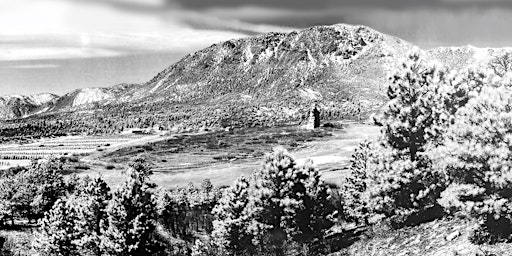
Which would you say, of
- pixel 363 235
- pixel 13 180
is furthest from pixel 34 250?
pixel 363 235

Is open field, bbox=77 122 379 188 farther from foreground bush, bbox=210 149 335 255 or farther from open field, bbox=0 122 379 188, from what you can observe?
foreground bush, bbox=210 149 335 255

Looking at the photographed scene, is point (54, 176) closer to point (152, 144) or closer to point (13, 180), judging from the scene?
point (13, 180)

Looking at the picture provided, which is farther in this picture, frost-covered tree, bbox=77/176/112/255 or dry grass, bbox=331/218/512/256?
frost-covered tree, bbox=77/176/112/255

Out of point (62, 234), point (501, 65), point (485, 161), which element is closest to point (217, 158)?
point (62, 234)

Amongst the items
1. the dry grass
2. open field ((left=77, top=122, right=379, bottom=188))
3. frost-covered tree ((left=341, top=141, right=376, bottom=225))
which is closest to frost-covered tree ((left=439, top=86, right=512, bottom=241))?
the dry grass

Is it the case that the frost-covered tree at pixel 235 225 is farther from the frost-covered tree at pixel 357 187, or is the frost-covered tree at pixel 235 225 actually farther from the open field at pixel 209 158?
the open field at pixel 209 158

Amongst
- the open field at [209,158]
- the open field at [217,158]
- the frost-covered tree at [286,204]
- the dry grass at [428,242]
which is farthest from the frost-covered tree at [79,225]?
the open field at [217,158]
